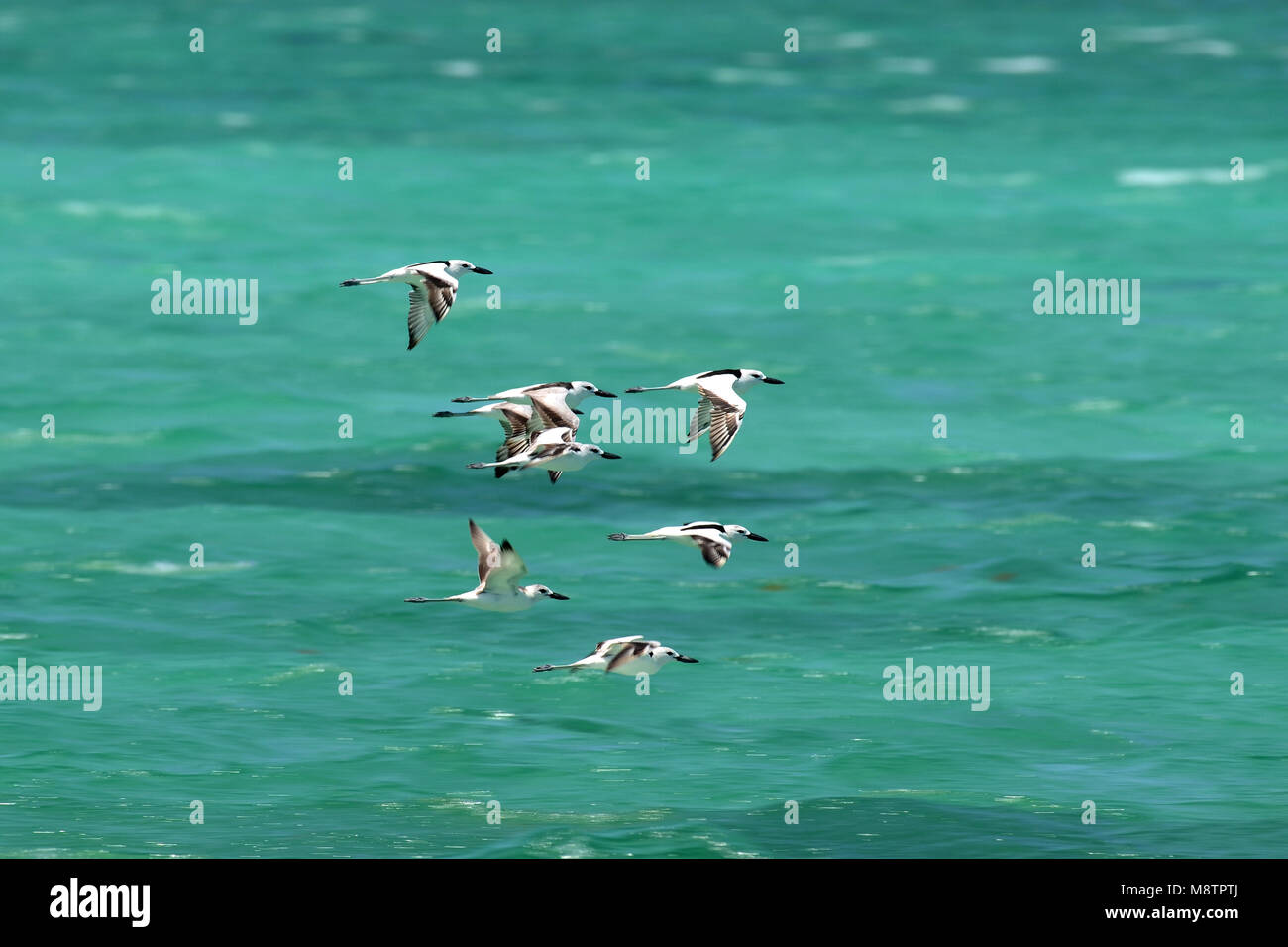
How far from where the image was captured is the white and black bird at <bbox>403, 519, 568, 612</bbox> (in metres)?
35.5

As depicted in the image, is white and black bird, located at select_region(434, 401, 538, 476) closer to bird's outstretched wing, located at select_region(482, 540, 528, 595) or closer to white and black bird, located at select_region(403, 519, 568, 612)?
white and black bird, located at select_region(403, 519, 568, 612)

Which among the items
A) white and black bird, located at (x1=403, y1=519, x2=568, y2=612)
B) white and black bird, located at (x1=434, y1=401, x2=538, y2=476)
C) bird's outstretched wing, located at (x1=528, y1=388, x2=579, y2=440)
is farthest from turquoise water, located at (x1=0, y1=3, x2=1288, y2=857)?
bird's outstretched wing, located at (x1=528, y1=388, x2=579, y2=440)

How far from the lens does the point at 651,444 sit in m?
63.2

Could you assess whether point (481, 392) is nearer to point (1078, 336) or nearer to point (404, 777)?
point (1078, 336)

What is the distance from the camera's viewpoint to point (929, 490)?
60.2 m

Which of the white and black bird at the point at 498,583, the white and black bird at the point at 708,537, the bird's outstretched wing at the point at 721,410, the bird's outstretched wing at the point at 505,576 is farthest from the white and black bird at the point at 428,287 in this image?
the white and black bird at the point at 708,537

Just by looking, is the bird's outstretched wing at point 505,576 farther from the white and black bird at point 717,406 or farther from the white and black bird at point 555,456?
the white and black bird at point 717,406

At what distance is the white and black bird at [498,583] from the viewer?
3553 centimetres

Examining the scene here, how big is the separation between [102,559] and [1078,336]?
33733 mm

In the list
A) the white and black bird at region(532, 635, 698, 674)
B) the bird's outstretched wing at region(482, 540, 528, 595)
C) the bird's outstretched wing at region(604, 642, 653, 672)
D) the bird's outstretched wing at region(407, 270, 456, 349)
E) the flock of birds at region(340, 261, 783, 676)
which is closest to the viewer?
the flock of birds at region(340, 261, 783, 676)

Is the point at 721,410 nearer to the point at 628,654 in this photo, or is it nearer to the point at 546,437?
the point at 546,437

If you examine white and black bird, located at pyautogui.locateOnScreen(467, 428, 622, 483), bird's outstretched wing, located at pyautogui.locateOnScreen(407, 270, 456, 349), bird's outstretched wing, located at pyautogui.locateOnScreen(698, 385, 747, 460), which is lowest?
→ white and black bird, located at pyautogui.locateOnScreen(467, 428, 622, 483)

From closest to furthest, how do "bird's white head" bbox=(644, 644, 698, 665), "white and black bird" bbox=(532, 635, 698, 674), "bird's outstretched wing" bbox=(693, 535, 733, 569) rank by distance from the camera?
"bird's outstretched wing" bbox=(693, 535, 733, 569)
"bird's white head" bbox=(644, 644, 698, 665)
"white and black bird" bbox=(532, 635, 698, 674)

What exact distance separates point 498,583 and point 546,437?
7.21ft
